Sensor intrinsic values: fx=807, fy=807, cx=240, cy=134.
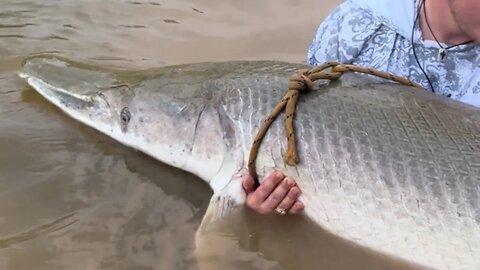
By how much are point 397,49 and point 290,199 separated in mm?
820

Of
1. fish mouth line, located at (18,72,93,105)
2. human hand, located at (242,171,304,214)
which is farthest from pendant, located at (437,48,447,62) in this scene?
fish mouth line, located at (18,72,93,105)

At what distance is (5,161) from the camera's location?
9.48 feet

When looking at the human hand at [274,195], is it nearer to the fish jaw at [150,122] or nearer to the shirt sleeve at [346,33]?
the fish jaw at [150,122]

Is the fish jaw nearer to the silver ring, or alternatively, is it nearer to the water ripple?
the silver ring

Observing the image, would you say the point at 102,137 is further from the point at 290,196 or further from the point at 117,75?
the point at 290,196

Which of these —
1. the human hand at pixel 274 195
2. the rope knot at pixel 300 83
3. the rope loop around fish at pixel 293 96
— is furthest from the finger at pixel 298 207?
the rope knot at pixel 300 83

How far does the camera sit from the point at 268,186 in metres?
2.55

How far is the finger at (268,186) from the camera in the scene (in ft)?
8.30

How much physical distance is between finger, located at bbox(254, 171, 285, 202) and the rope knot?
29 cm

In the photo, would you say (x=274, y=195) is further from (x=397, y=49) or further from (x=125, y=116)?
(x=397, y=49)

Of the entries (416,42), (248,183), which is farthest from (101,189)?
(416,42)

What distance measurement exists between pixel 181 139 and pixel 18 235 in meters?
0.62

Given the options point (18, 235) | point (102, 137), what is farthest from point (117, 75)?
point (18, 235)

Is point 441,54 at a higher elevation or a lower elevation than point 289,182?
higher
